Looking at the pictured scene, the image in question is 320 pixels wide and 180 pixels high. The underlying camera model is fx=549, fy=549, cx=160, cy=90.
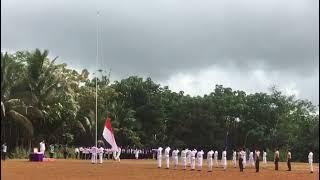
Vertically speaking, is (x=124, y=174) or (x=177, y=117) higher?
(x=177, y=117)

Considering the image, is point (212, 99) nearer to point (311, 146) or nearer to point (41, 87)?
point (311, 146)

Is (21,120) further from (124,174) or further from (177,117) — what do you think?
(177,117)

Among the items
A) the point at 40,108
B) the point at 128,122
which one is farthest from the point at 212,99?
the point at 40,108

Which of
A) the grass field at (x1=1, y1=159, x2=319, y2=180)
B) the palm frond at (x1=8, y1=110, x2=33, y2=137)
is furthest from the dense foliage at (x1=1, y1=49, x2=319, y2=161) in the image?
the grass field at (x1=1, y1=159, x2=319, y2=180)

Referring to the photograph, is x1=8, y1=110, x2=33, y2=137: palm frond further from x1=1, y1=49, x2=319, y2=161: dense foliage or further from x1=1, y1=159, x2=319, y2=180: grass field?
x1=1, y1=159, x2=319, y2=180: grass field

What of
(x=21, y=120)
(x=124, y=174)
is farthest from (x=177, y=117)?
(x=124, y=174)

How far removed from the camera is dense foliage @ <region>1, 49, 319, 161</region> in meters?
55.4

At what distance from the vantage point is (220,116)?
7338cm

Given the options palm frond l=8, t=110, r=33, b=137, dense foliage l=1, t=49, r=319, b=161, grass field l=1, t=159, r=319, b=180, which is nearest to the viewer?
grass field l=1, t=159, r=319, b=180

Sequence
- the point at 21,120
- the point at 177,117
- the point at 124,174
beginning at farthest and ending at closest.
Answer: the point at 177,117 → the point at 21,120 → the point at 124,174

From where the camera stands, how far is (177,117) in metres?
72.3

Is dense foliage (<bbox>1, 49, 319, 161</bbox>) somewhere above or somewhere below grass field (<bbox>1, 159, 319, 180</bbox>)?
above

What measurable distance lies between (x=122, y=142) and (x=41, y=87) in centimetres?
1894

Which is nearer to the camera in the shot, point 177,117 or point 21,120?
point 21,120
